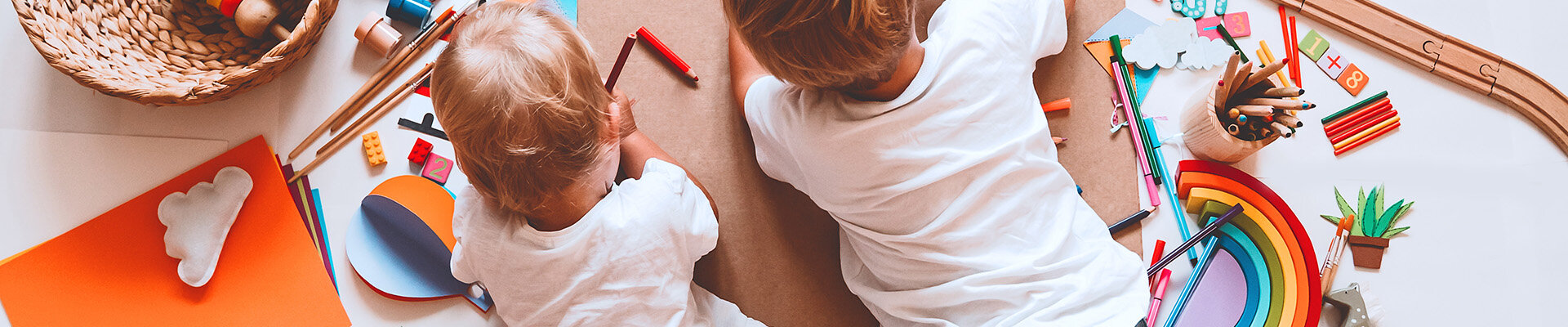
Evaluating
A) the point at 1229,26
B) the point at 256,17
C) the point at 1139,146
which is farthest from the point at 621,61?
the point at 1229,26

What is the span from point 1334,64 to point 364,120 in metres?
1.27

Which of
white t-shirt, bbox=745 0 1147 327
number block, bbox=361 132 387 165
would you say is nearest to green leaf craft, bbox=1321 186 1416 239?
white t-shirt, bbox=745 0 1147 327

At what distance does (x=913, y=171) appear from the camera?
0.82 m

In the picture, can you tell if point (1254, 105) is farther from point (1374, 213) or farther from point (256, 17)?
point (256, 17)

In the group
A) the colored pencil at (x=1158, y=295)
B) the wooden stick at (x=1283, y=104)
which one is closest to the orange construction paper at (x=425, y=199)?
the colored pencil at (x=1158, y=295)

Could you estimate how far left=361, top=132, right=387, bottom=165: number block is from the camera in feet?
3.43

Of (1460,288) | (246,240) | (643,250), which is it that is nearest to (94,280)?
(246,240)

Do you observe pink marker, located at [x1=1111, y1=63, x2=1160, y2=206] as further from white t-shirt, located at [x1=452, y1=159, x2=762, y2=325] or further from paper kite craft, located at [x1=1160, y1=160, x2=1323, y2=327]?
white t-shirt, located at [x1=452, y1=159, x2=762, y2=325]

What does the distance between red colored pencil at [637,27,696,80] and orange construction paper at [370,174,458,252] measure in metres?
0.32

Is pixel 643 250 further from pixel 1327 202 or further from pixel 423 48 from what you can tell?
pixel 1327 202

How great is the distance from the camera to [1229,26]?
3.57 feet

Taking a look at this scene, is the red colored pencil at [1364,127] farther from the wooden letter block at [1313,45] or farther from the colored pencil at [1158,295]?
the colored pencil at [1158,295]

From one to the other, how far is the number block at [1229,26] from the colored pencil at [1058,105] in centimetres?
20

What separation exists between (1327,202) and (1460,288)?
0.19 m
